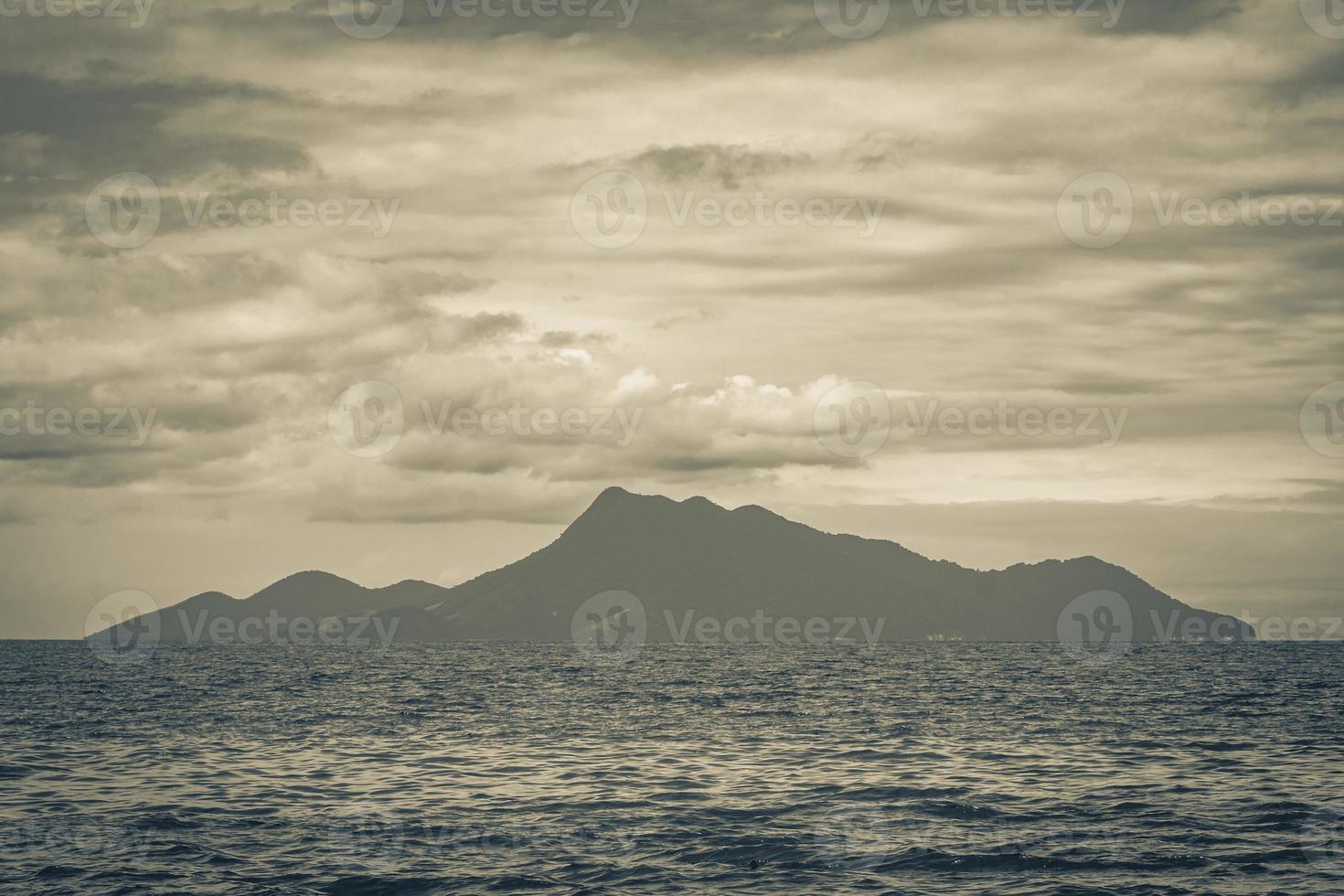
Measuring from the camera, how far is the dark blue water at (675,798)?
90.1 ft

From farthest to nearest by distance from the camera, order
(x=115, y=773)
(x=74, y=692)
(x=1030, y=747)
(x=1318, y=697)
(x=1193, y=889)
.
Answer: (x=74, y=692), (x=1318, y=697), (x=1030, y=747), (x=115, y=773), (x=1193, y=889)

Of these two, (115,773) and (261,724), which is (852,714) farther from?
(115,773)

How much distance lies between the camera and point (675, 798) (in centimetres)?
3697

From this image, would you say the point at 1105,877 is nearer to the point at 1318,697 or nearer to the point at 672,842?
the point at 672,842

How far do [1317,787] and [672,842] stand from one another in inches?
936

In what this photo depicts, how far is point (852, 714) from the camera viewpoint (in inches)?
2638

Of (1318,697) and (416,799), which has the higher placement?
(416,799)

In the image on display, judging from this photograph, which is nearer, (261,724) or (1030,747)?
(1030,747)

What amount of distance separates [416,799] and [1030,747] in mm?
27970

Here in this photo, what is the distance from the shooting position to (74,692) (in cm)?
8825

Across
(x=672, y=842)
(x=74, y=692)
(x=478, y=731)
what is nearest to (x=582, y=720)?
(x=478, y=731)

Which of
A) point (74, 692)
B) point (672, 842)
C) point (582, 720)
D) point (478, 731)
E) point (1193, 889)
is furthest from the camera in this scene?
point (74, 692)

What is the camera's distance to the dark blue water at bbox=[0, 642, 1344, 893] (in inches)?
1081

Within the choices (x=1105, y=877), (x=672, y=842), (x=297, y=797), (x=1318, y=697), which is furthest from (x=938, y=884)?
(x=1318, y=697)
